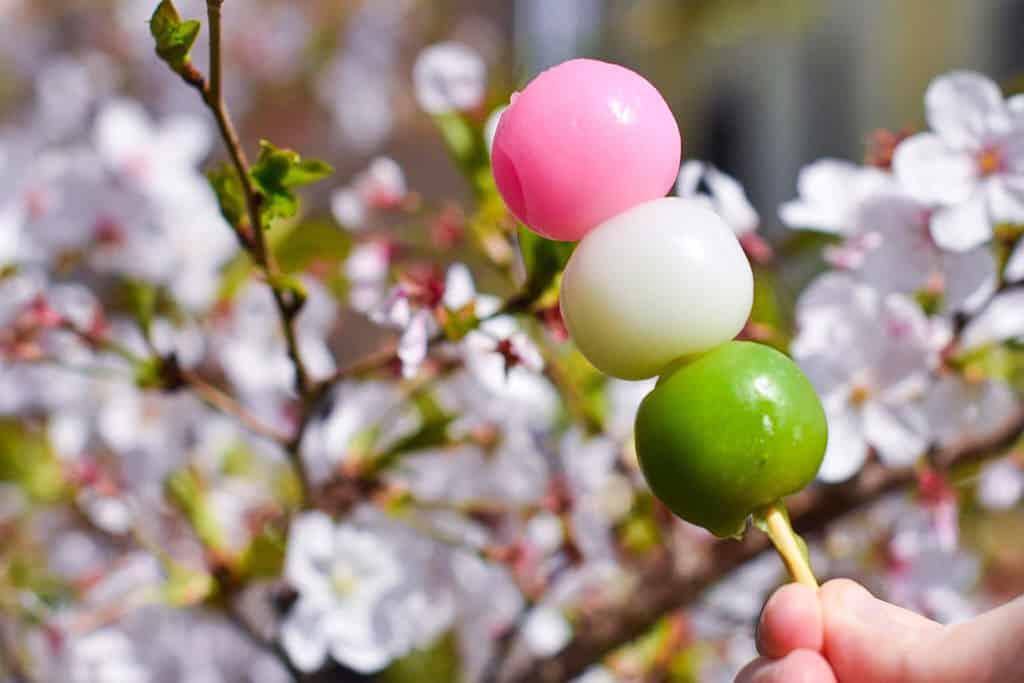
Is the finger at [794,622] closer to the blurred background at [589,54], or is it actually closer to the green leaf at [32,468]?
the blurred background at [589,54]

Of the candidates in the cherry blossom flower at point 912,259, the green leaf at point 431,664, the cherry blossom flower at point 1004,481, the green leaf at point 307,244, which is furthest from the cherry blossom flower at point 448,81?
the green leaf at point 431,664

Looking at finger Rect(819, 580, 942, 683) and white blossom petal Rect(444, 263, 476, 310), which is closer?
finger Rect(819, 580, 942, 683)

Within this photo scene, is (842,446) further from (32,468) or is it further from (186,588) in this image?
(32,468)

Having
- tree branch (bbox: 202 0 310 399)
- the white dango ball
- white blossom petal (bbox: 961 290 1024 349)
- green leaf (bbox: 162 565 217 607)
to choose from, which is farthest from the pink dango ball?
green leaf (bbox: 162 565 217 607)

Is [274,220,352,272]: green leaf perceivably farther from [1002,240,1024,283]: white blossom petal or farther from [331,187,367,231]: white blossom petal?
[1002,240,1024,283]: white blossom petal

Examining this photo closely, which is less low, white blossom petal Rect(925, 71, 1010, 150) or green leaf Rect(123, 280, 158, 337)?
white blossom petal Rect(925, 71, 1010, 150)

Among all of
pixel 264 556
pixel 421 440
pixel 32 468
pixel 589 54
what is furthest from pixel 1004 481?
pixel 589 54
